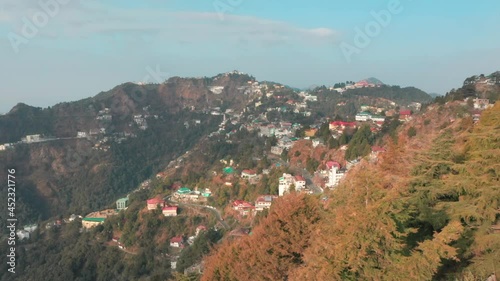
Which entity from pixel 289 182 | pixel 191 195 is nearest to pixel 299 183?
pixel 289 182

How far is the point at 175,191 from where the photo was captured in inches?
1391

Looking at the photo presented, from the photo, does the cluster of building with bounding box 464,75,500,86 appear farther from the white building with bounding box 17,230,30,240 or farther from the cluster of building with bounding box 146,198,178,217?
the white building with bounding box 17,230,30,240

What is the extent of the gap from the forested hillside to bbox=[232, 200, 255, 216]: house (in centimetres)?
1675

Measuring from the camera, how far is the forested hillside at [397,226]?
4.85 meters

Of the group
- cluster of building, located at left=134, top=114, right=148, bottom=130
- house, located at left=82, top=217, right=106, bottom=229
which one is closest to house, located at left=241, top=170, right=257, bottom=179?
house, located at left=82, top=217, right=106, bottom=229

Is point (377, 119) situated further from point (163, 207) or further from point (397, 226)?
point (397, 226)

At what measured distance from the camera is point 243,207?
1062 inches

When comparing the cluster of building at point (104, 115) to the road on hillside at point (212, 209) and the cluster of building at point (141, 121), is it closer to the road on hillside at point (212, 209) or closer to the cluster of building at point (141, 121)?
the cluster of building at point (141, 121)

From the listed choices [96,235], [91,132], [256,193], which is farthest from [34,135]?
[256,193]

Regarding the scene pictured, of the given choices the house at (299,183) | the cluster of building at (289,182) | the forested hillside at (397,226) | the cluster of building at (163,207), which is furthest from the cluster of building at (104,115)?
the forested hillside at (397,226)

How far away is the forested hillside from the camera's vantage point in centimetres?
485

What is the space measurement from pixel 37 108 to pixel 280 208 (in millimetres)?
82222

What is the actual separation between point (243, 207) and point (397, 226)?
22332 millimetres

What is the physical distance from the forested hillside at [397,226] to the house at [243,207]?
1675 cm
